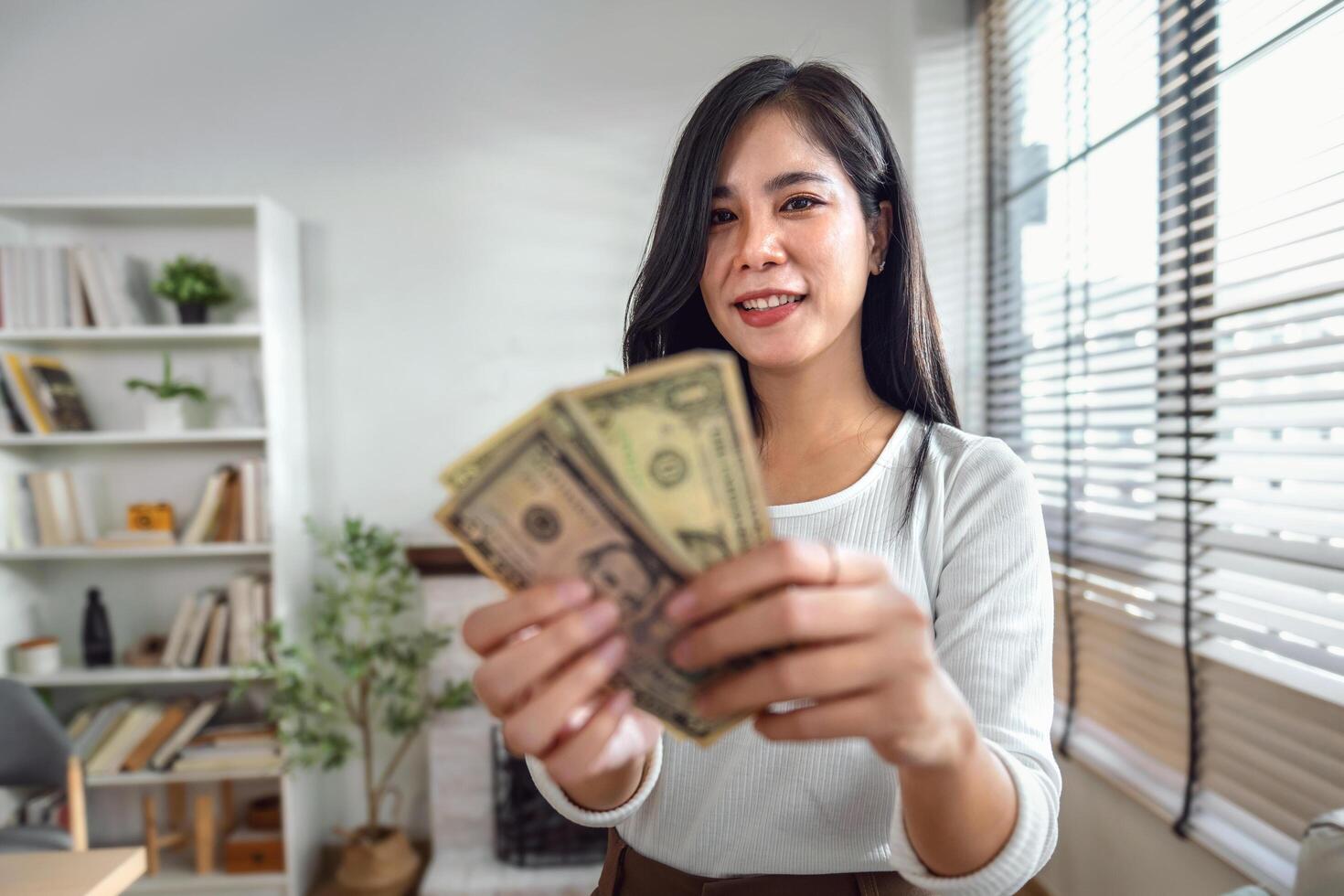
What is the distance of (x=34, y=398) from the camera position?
113 inches

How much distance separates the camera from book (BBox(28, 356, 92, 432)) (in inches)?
114

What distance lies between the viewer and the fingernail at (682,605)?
1.77 ft

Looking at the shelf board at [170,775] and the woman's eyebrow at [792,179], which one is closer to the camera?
the woman's eyebrow at [792,179]

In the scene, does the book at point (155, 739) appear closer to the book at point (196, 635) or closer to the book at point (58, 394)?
the book at point (196, 635)

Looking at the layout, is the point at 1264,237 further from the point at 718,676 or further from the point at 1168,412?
the point at 718,676

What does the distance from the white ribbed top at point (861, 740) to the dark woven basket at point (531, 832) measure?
2.05 meters

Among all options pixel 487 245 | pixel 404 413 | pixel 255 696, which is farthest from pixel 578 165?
pixel 255 696

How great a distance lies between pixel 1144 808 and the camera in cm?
198

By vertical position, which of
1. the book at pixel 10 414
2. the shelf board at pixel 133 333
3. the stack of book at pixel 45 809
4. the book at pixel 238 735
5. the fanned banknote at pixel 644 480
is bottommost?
the stack of book at pixel 45 809

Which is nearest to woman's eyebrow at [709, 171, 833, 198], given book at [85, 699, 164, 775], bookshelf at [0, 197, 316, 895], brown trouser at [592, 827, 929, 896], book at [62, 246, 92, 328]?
brown trouser at [592, 827, 929, 896]

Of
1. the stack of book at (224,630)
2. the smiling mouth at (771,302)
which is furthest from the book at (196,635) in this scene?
the smiling mouth at (771,302)

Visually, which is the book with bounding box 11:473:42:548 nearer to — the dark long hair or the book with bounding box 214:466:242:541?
the book with bounding box 214:466:242:541

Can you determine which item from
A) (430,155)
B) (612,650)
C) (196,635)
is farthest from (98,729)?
(612,650)

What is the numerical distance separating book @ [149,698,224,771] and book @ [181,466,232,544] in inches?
22.4
